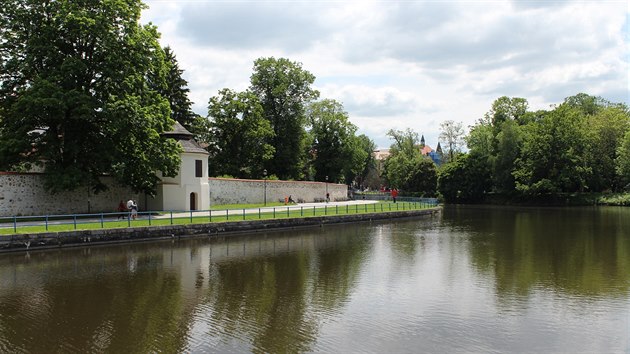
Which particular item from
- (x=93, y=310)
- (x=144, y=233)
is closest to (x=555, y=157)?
(x=144, y=233)

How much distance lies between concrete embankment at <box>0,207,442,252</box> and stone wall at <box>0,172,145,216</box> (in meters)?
8.76

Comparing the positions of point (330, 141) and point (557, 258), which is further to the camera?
point (330, 141)

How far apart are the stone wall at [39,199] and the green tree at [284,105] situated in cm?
2752

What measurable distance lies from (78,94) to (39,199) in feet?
24.7

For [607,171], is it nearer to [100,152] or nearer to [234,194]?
[234,194]

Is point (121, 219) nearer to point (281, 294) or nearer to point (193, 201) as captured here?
point (193, 201)

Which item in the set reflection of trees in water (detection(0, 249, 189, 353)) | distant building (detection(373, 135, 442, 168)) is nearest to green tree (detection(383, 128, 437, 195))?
distant building (detection(373, 135, 442, 168))

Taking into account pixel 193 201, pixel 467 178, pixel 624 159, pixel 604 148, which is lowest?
pixel 193 201

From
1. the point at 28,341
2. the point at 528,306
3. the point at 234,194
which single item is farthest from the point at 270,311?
the point at 234,194

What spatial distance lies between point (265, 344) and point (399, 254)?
13373 mm

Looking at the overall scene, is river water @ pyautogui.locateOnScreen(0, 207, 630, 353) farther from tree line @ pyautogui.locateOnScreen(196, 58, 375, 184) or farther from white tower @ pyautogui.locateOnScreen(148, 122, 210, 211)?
tree line @ pyautogui.locateOnScreen(196, 58, 375, 184)

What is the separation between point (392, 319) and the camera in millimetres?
11969

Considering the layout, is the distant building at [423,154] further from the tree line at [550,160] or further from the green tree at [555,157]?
the green tree at [555,157]

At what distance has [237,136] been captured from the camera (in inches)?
2196
